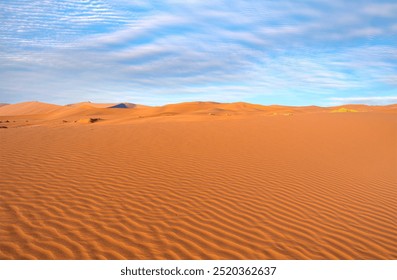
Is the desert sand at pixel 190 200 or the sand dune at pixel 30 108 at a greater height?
the sand dune at pixel 30 108

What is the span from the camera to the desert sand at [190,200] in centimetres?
433

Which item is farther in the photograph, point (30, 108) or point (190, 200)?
point (30, 108)

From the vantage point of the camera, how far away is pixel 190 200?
6039mm

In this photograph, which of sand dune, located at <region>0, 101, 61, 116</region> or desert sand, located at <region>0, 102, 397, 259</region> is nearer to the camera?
desert sand, located at <region>0, 102, 397, 259</region>

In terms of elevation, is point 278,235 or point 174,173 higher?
point 174,173

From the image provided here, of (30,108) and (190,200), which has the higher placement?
(30,108)

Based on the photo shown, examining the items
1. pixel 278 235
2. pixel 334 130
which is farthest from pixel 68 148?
pixel 334 130

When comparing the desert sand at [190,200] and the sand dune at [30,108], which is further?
the sand dune at [30,108]

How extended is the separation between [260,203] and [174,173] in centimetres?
266

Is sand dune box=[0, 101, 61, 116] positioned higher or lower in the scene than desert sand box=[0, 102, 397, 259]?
higher

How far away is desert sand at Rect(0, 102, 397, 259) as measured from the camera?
4.33 metres
